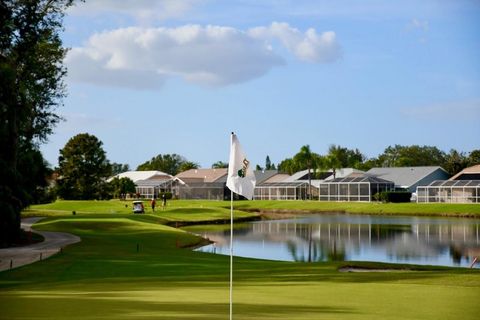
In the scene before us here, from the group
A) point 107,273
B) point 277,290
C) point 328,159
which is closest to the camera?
point 277,290

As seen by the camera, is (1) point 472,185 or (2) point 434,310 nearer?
(2) point 434,310

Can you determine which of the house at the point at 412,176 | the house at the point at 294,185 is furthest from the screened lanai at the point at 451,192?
the house at the point at 294,185

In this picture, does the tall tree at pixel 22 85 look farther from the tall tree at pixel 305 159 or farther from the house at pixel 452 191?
the tall tree at pixel 305 159

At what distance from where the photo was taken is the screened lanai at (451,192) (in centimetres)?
9075

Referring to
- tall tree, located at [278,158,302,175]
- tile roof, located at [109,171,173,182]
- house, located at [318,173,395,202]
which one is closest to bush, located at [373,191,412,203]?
house, located at [318,173,395,202]

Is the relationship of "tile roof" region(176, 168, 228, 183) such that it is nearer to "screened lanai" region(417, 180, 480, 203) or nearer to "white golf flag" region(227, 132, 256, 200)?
"screened lanai" region(417, 180, 480, 203)

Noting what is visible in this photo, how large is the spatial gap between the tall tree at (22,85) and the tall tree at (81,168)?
55908 mm

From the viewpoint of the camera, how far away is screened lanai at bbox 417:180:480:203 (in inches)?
3573

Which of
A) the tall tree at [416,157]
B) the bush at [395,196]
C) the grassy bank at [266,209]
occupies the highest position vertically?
the tall tree at [416,157]

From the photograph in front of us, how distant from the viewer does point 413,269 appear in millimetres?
26453

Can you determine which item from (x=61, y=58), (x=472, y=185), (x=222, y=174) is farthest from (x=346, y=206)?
(x=61, y=58)

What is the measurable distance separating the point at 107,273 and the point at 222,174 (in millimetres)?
111028

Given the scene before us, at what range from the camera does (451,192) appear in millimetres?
94000

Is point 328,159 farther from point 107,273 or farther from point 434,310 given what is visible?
point 434,310
